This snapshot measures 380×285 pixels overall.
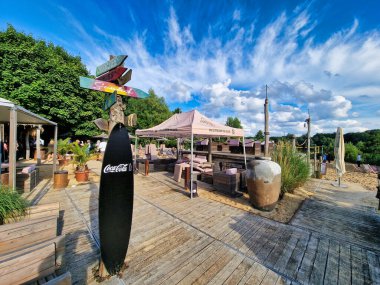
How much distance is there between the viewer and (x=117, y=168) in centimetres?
207

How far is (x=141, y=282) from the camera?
2.13 meters

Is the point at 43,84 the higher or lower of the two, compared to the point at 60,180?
higher

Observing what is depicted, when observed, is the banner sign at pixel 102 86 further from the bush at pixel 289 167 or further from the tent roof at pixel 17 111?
the bush at pixel 289 167

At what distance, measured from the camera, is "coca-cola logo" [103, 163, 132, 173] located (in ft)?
6.61

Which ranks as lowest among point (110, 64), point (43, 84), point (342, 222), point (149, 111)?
point (342, 222)

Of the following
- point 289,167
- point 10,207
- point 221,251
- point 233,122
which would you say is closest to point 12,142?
point 10,207

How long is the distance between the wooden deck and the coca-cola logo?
141 centimetres

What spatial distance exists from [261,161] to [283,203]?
170 cm

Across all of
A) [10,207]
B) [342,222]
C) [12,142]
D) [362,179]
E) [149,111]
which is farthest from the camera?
[149,111]

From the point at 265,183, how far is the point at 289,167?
205 cm

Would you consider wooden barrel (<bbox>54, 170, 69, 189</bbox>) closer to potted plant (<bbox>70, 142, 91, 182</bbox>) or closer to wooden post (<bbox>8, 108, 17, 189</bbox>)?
potted plant (<bbox>70, 142, 91, 182</bbox>)

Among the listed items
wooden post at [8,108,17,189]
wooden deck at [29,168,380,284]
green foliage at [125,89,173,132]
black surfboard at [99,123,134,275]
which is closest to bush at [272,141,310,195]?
wooden deck at [29,168,380,284]

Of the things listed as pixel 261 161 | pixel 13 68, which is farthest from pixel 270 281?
pixel 13 68

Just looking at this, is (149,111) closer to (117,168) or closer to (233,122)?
(233,122)
